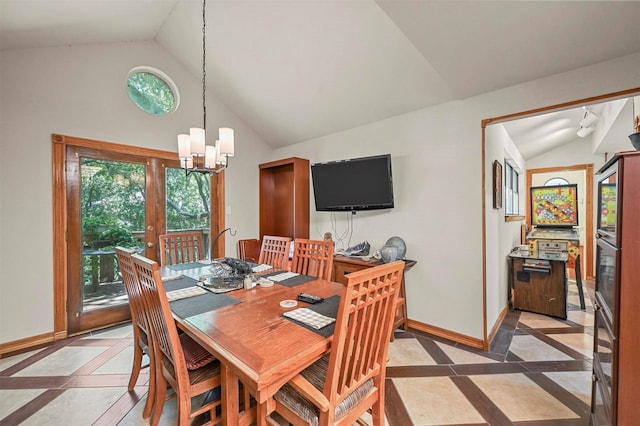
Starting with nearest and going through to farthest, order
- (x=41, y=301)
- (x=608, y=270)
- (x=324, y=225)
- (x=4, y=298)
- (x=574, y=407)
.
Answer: (x=608, y=270)
(x=574, y=407)
(x=4, y=298)
(x=41, y=301)
(x=324, y=225)

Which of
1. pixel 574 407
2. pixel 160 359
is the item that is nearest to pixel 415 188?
pixel 574 407

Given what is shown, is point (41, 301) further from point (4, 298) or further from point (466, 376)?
point (466, 376)

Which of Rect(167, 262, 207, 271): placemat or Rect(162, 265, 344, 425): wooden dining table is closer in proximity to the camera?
Rect(162, 265, 344, 425): wooden dining table

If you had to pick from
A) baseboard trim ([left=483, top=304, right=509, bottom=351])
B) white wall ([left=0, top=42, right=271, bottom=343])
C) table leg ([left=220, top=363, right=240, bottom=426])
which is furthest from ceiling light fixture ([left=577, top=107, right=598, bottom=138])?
white wall ([left=0, top=42, right=271, bottom=343])

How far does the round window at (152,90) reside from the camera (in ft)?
10.6

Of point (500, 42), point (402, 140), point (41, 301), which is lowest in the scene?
point (41, 301)

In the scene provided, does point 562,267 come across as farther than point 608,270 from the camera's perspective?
Yes

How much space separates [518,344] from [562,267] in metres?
1.27

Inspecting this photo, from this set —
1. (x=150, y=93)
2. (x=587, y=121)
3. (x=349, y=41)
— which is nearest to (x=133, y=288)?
(x=349, y=41)

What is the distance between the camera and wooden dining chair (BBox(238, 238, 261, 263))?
13.3ft

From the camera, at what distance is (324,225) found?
12.7 feet

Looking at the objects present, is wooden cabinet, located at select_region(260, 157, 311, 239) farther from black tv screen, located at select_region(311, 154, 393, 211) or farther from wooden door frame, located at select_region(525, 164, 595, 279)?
wooden door frame, located at select_region(525, 164, 595, 279)

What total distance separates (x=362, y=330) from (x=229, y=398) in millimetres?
723

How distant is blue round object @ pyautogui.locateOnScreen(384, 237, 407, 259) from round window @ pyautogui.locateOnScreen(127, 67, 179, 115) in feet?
10.8
